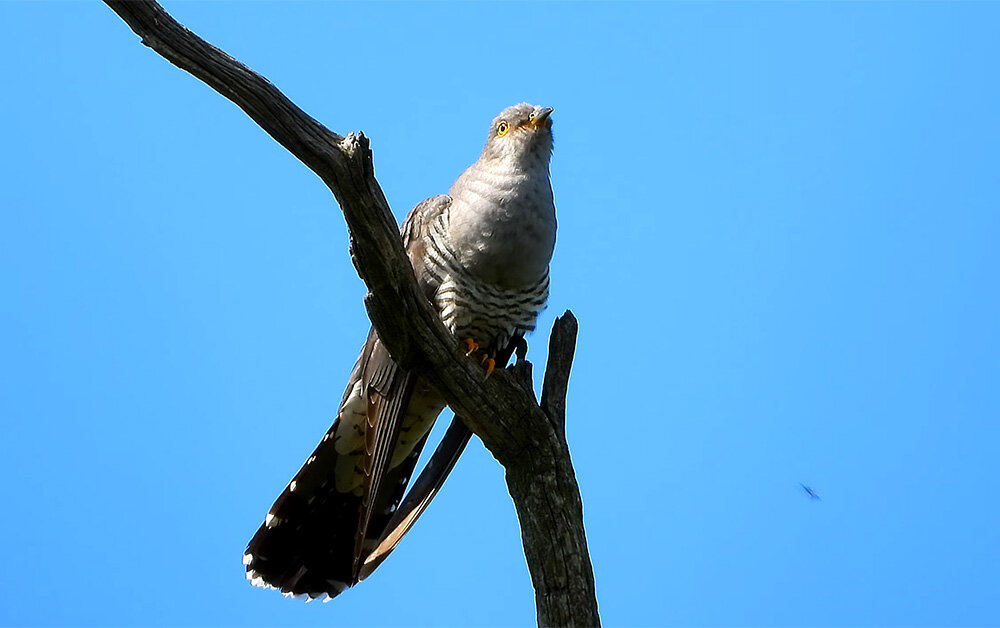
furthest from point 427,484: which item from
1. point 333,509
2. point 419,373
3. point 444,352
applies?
point 444,352

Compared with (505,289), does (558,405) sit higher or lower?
lower

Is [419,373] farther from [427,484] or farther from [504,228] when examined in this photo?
[427,484]

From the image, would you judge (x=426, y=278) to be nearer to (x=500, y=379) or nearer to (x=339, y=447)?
(x=500, y=379)

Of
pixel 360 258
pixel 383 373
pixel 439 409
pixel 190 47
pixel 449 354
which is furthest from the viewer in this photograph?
pixel 439 409

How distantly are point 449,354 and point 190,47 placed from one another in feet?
4.71

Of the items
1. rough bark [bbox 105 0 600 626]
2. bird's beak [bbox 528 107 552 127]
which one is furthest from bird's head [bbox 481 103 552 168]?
rough bark [bbox 105 0 600 626]

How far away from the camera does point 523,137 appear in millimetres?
4645

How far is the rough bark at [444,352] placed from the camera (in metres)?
3.42

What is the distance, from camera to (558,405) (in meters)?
4.21

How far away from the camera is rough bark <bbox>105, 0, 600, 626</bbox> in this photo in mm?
3422

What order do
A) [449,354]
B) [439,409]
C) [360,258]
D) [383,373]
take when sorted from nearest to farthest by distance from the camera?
[360,258] → [449,354] → [383,373] → [439,409]

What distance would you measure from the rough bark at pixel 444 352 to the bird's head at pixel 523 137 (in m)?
0.79

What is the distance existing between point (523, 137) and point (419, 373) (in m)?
1.26

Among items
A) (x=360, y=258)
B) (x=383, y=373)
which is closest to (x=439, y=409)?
(x=383, y=373)
